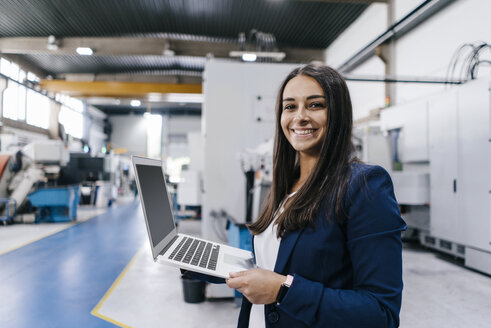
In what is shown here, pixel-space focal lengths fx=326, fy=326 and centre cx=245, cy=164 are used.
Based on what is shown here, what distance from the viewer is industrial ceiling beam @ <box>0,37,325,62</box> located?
24.9 ft

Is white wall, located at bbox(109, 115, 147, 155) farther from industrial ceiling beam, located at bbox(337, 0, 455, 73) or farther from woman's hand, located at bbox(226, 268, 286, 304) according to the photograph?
woman's hand, located at bbox(226, 268, 286, 304)

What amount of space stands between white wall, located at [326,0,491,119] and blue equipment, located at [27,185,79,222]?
18.0 feet

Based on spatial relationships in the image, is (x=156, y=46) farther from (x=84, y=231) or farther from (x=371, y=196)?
(x=371, y=196)

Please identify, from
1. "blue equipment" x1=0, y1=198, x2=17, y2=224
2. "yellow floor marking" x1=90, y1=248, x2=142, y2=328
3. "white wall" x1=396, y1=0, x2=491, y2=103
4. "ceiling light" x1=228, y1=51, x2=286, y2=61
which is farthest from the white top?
"blue equipment" x1=0, y1=198, x2=17, y2=224

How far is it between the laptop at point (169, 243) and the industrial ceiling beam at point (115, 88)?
9.10 metres

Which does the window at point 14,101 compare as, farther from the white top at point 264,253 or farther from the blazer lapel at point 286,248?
the blazer lapel at point 286,248

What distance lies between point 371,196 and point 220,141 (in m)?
2.27

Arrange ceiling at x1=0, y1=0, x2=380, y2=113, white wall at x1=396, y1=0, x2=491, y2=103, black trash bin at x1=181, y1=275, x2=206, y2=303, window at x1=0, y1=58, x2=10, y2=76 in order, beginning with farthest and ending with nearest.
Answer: window at x1=0, y1=58, x2=10, y2=76
ceiling at x1=0, y1=0, x2=380, y2=113
white wall at x1=396, y1=0, x2=491, y2=103
black trash bin at x1=181, y1=275, x2=206, y2=303

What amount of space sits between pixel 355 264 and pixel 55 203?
673 centimetres

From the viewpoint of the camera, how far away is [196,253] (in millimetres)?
906

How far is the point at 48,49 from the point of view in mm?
7629

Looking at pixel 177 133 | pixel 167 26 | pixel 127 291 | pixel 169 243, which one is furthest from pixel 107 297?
pixel 177 133

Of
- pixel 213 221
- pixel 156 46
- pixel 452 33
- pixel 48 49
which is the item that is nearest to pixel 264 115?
pixel 213 221

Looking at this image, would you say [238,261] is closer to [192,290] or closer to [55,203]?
[192,290]
